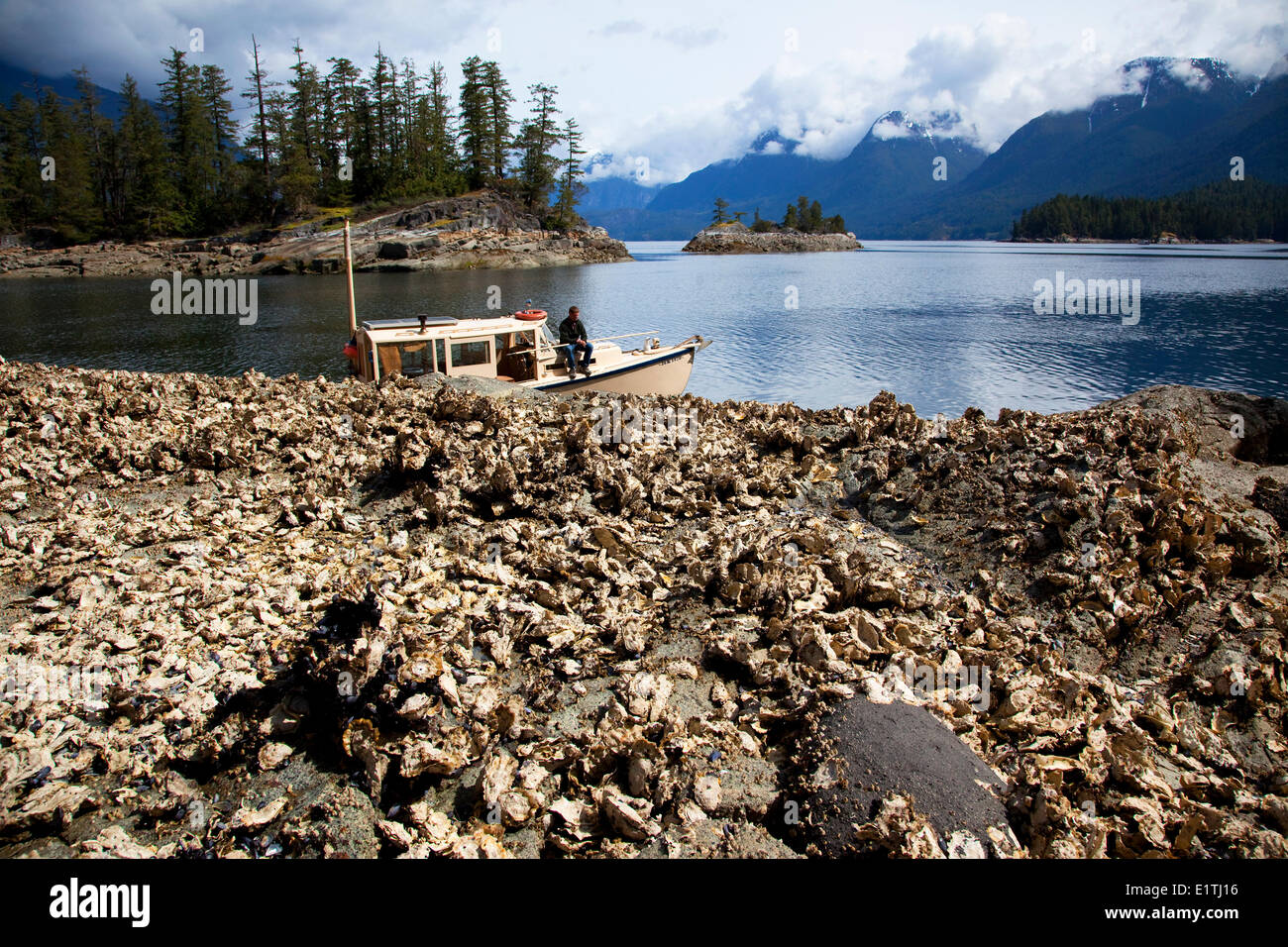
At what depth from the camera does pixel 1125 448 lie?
11258 millimetres

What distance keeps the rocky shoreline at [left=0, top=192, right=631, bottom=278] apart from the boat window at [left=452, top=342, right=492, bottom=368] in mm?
75614

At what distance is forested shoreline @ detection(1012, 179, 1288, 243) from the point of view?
568ft

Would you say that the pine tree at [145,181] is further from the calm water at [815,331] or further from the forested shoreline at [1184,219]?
the forested shoreline at [1184,219]

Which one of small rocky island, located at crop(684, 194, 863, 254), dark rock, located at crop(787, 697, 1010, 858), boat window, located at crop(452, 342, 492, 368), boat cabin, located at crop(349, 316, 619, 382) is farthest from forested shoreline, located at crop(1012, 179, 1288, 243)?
dark rock, located at crop(787, 697, 1010, 858)

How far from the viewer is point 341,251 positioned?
8888 centimetres

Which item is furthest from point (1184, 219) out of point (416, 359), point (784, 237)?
point (416, 359)

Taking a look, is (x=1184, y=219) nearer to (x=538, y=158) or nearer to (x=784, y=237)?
(x=784, y=237)

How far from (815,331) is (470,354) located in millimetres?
30567

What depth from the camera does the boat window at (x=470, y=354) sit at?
760 inches

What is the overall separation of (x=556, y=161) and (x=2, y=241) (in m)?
78.9

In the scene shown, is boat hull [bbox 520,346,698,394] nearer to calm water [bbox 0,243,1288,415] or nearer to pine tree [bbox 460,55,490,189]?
calm water [bbox 0,243,1288,415]

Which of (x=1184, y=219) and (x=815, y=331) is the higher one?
(x=1184, y=219)
